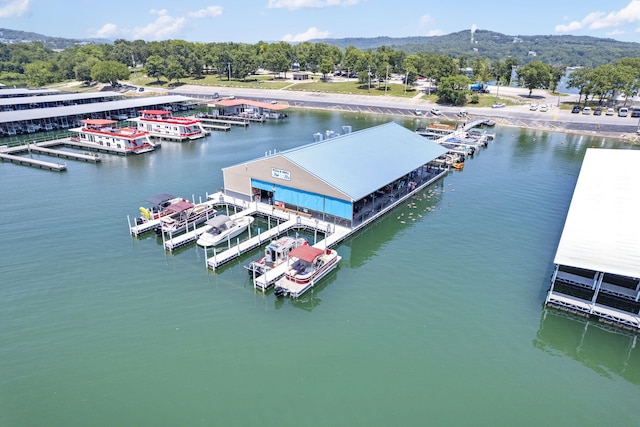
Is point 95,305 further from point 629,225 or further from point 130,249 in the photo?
point 629,225

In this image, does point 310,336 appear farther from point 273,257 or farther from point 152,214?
point 152,214

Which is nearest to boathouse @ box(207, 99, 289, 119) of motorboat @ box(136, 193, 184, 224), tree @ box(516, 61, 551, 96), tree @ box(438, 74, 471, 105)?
tree @ box(438, 74, 471, 105)

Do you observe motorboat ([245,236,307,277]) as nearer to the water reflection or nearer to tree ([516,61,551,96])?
the water reflection

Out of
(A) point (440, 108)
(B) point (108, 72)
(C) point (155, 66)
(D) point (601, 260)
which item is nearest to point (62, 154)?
(D) point (601, 260)

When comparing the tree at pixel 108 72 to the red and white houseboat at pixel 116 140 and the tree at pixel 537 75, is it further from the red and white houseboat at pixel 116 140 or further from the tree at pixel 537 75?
the tree at pixel 537 75

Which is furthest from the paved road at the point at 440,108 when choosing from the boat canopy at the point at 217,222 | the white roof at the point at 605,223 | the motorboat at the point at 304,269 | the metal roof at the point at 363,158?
the boat canopy at the point at 217,222
